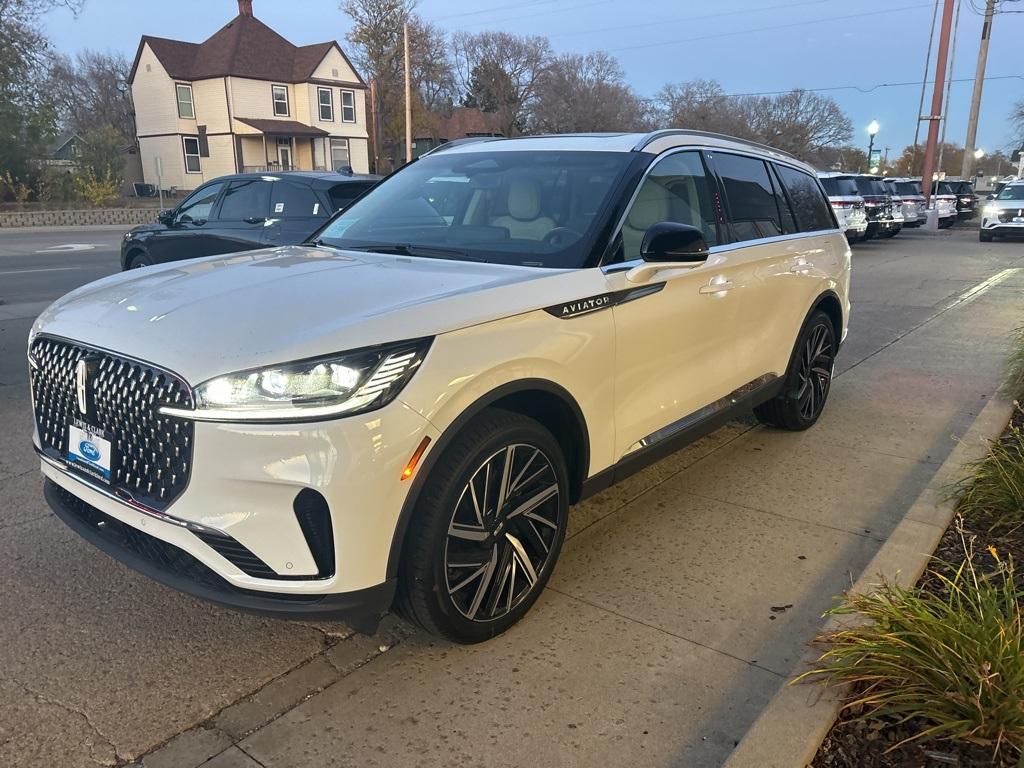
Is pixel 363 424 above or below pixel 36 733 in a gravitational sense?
above

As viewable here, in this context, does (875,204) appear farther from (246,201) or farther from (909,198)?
(246,201)

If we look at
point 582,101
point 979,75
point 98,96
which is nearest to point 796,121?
point 582,101

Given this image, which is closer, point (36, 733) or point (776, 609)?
point (36, 733)

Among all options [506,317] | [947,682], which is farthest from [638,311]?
[947,682]

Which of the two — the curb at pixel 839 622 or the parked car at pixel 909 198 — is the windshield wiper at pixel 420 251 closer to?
the curb at pixel 839 622

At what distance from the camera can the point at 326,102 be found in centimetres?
4681

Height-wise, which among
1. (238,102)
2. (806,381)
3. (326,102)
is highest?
(326,102)

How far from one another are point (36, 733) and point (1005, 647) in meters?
2.97

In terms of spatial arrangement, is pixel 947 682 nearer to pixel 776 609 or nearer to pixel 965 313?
pixel 776 609

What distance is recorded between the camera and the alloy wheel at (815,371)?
5.43 m

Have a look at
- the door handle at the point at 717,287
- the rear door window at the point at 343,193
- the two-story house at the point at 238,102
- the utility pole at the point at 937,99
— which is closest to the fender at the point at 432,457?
the door handle at the point at 717,287

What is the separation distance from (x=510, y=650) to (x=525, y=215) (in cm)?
196

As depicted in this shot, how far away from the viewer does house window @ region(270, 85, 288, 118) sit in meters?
45.6

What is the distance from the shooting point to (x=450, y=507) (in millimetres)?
2658
